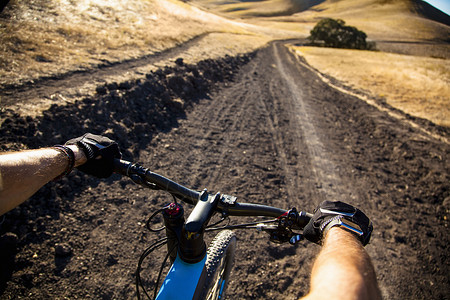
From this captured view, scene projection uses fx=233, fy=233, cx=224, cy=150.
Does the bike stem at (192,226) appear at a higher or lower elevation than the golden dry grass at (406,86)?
lower

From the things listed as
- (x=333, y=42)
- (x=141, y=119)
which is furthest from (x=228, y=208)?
(x=333, y=42)

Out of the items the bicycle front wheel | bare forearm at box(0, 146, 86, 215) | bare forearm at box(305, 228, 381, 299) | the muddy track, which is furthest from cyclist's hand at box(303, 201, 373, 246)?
the muddy track

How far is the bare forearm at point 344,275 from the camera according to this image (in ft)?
2.93

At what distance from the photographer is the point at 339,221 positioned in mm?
1411

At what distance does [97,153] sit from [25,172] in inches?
18.2

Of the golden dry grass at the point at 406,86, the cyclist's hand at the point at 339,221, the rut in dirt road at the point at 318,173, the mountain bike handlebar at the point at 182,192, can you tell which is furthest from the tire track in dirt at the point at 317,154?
the golden dry grass at the point at 406,86

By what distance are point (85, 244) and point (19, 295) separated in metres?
0.85

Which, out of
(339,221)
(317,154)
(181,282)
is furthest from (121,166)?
(317,154)

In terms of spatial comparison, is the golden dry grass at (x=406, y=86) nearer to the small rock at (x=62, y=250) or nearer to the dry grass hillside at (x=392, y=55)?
the dry grass hillside at (x=392, y=55)

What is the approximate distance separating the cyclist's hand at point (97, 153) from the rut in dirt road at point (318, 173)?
2.50 m

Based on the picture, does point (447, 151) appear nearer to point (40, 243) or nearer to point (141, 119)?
point (141, 119)

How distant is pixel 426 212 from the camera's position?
5266 millimetres

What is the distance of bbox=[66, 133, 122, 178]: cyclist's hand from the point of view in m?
1.77

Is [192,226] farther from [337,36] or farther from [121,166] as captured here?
[337,36]
